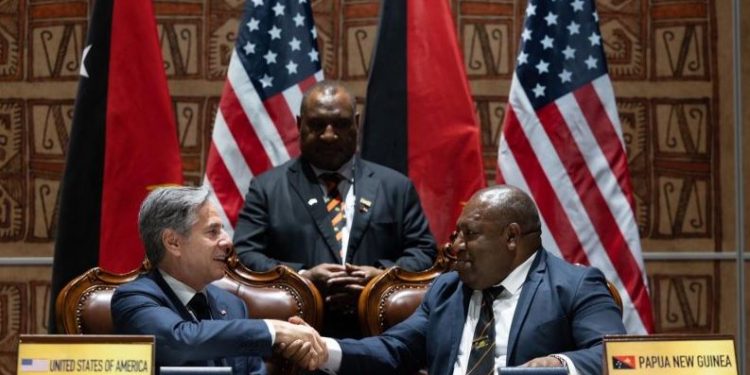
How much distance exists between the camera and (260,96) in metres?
5.77

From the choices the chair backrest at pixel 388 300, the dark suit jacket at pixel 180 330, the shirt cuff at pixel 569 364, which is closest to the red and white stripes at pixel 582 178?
the chair backrest at pixel 388 300

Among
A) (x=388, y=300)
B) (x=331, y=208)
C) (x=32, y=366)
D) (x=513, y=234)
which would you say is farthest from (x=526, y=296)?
(x=32, y=366)

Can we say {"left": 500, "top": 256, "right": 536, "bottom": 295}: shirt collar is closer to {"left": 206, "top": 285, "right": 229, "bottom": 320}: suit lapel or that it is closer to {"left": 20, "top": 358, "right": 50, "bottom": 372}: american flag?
{"left": 206, "top": 285, "right": 229, "bottom": 320}: suit lapel

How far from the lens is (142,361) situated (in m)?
2.87

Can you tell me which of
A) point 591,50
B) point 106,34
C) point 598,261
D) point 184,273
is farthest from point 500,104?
point 184,273

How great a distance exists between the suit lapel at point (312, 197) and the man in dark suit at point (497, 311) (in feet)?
3.33

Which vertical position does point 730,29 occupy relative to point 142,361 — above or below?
above

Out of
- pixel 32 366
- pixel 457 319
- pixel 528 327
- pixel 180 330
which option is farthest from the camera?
pixel 457 319

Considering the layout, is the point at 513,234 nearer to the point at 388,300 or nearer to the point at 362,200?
the point at 388,300

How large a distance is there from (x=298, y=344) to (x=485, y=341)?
656 mm

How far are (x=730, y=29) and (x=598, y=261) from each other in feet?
5.86

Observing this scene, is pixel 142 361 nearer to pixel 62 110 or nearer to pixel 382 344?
pixel 382 344

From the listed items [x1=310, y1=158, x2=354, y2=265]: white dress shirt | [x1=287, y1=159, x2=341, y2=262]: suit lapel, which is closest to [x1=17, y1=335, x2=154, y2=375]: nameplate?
[x1=287, y1=159, x2=341, y2=262]: suit lapel

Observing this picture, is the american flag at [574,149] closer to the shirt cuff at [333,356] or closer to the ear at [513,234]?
the ear at [513,234]
